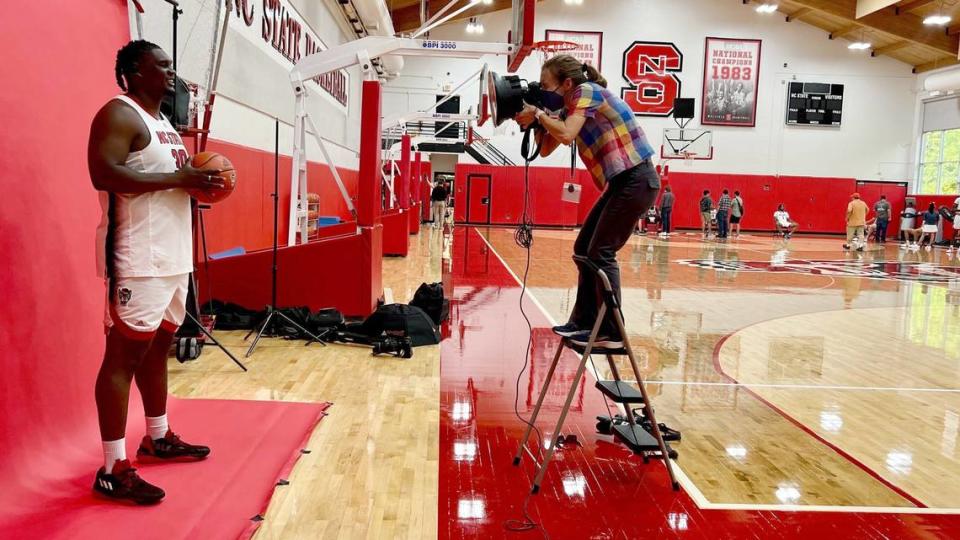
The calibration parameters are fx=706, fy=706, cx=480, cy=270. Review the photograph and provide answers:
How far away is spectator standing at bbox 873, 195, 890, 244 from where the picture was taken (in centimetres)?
2489

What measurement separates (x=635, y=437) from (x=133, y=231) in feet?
7.92

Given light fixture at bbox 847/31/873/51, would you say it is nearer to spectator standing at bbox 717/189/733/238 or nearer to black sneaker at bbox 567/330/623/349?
spectator standing at bbox 717/189/733/238

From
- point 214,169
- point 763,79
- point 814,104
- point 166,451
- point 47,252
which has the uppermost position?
point 763,79

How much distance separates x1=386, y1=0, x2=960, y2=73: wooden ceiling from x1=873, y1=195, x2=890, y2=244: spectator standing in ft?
18.3

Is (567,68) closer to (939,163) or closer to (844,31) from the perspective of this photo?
(844,31)

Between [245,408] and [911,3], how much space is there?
2627 centimetres

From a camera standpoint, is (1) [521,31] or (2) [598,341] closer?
(2) [598,341]

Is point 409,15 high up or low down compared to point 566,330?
up

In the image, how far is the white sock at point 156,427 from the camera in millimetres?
3039

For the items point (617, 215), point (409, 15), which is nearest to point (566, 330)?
point (617, 215)

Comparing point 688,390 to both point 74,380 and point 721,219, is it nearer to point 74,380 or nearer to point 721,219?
point 74,380

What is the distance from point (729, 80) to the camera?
28406 millimetres

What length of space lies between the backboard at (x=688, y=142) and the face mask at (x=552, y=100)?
83.5 ft

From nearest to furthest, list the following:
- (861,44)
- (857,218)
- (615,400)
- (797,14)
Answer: (615,400)
(857,218)
(861,44)
(797,14)
